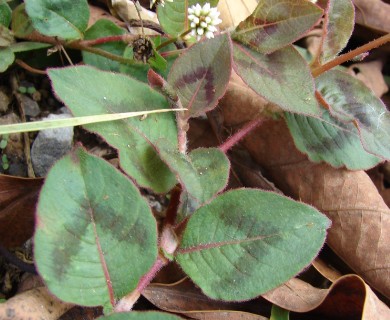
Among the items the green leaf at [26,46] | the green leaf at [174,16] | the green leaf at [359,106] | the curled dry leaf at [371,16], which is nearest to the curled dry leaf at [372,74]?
the curled dry leaf at [371,16]

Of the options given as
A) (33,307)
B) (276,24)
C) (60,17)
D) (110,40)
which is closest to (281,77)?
(276,24)

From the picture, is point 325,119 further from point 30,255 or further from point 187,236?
point 30,255

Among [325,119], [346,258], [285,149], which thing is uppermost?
[325,119]

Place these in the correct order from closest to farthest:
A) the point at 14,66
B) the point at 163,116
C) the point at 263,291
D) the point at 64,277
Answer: the point at 64,277
the point at 263,291
the point at 163,116
the point at 14,66

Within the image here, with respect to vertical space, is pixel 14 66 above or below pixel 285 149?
above

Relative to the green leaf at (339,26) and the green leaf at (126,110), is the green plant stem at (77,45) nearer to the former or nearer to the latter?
the green leaf at (126,110)

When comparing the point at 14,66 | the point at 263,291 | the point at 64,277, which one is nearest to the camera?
the point at 64,277

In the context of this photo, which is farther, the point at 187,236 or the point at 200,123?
the point at 200,123

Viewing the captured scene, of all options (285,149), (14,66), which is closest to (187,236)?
(285,149)
